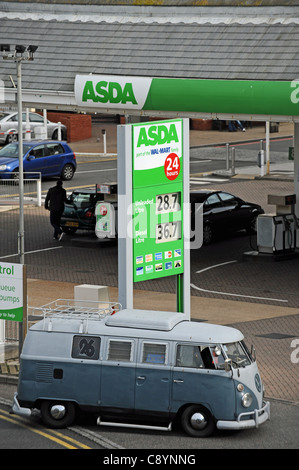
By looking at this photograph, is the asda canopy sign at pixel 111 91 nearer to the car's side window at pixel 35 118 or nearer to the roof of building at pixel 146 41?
the roof of building at pixel 146 41

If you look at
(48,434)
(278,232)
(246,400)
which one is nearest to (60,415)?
(48,434)

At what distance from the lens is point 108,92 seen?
31.0m

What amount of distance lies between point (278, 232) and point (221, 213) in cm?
314

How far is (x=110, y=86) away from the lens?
101 ft

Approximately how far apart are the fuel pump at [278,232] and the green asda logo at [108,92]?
518 centimetres

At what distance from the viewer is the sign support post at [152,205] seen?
20375 mm

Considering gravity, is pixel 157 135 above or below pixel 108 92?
below

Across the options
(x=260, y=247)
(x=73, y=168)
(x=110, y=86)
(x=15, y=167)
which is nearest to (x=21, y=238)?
(x=110, y=86)

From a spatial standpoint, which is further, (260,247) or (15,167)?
(15,167)

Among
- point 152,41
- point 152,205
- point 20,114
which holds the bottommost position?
point 152,205

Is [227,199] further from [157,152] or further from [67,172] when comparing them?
[157,152]

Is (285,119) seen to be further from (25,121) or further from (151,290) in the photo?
(25,121)

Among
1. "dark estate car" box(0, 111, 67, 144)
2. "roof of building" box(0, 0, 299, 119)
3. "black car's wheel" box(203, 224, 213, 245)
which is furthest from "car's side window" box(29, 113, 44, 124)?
"black car's wheel" box(203, 224, 213, 245)
